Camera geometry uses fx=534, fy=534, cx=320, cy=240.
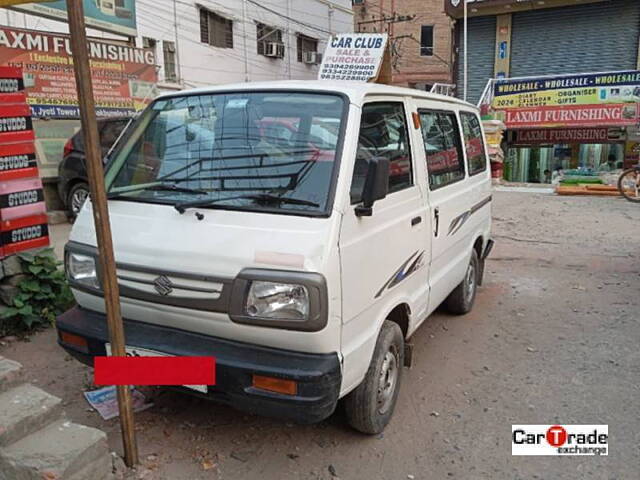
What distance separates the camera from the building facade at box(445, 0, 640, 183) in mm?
15617

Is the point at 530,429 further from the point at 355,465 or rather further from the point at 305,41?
the point at 305,41

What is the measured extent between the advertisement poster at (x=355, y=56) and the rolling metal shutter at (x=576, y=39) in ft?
38.5

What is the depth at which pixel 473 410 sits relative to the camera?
3480 mm

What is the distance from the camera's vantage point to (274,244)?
2477 mm

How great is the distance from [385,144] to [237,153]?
913 mm

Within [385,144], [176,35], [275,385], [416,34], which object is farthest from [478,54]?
[275,385]

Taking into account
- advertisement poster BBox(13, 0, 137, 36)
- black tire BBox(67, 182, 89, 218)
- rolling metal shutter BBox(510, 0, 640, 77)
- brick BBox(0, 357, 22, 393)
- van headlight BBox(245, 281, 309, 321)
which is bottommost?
brick BBox(0, 357, 22, 393)

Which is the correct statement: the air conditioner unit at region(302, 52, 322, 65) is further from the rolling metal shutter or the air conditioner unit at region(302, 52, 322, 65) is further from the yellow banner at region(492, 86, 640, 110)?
the yellow banner at region(492, 86, 640, 110)

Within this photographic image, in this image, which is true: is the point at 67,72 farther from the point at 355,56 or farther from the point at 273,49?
the point at 273,49

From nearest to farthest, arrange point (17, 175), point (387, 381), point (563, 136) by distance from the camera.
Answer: point (387, 381) → point (17, 175) → point (563, 136)

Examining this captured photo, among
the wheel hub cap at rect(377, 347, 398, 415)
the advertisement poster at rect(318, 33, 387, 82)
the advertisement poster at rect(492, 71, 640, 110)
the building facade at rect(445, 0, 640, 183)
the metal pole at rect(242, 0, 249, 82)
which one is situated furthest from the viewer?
the metal pole at rect(242, 0, 249, 82)

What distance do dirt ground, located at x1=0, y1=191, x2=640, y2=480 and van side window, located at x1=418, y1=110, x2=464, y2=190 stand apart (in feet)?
4.71

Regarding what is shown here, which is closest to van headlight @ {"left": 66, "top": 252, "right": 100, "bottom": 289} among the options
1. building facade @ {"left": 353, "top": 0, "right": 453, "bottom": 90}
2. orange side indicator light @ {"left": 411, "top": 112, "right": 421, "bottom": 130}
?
orange side indicator light @ {"left": 411, "top": 112, "right": 421, "bottom": 130}

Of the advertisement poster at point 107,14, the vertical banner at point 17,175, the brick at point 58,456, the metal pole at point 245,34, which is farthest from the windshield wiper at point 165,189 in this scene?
the metal pole at point 245,34
